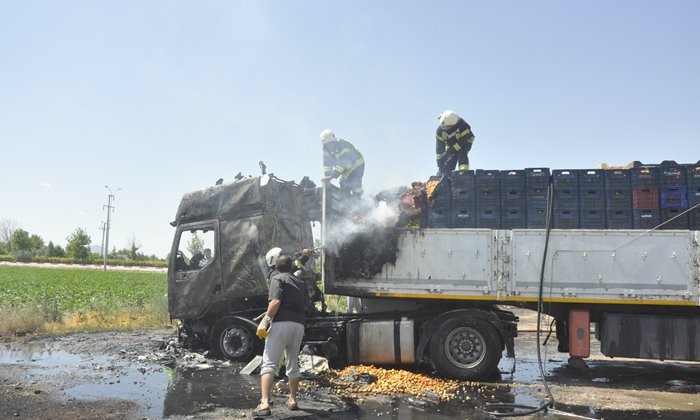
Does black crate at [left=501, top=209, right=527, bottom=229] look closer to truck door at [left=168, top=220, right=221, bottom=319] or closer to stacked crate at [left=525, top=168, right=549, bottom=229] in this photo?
stacked crate at [left=525, top=168, right=549, bottom=229]

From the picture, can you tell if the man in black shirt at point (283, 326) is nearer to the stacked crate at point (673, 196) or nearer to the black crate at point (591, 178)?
the black crate at point (591, 178)

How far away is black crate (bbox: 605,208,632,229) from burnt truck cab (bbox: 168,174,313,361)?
16.1 feet

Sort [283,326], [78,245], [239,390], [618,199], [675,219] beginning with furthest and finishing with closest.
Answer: [78,245] < [618,199] < [675,219] < [239,390] < [283,326]

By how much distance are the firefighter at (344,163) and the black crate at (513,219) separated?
2598 millimetres

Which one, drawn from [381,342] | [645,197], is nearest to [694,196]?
[645,197]

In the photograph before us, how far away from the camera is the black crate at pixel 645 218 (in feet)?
24.6

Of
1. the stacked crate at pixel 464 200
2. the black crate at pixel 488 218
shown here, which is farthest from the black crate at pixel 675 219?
the stacked crate at pixel 464 200

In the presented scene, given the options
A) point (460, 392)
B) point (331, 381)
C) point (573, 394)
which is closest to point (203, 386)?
point (331, 381)

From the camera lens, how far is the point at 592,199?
303 inches

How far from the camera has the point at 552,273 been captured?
754 centimetres

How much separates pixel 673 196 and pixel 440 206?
3318 mm

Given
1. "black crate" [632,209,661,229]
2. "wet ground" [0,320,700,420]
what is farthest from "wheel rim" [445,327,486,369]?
"black crate" [632,209,661,229]

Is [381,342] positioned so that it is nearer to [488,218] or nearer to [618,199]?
[488,218]

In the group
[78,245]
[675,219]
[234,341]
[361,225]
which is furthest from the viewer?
[78,245]
